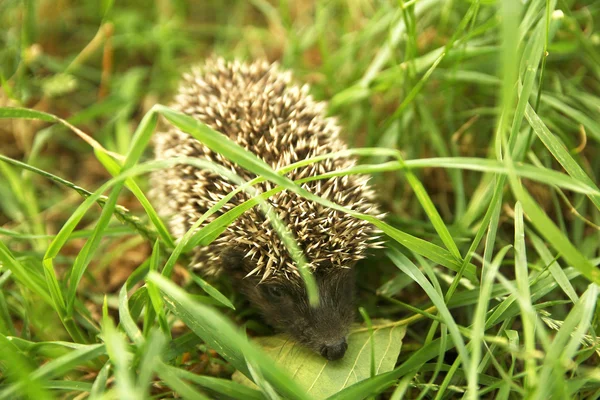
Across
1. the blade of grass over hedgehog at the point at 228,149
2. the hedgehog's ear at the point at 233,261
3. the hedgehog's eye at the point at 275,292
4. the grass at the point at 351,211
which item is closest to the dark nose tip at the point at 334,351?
the grass at the point at 351,211

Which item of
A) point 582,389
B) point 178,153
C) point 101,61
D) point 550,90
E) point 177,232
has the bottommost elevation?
point 582,389

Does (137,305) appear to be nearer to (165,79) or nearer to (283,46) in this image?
(165,79)

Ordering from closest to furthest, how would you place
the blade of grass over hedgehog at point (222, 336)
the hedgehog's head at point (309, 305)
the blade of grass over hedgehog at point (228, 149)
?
the blade of grass over hedgehog at point (222, 336) < the blade of grass over hedgehog at point (228, 149) < the hedgehog's head at point (309, 305)

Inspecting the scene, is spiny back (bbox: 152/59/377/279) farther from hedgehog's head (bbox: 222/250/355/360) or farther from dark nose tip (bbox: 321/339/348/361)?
dark nose tip (bbox: 321/339/348/361)

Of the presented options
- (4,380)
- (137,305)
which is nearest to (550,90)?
(137,305)

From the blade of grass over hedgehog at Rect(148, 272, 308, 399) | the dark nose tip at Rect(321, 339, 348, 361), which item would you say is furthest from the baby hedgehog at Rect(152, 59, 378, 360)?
the blade of grass over hedgehog at Rect(148, 272, 308, 399)

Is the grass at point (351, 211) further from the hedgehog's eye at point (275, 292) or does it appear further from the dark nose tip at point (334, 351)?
the hedgehog's eye at point (275, 292)

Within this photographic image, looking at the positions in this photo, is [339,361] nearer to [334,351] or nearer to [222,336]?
[334,351]
